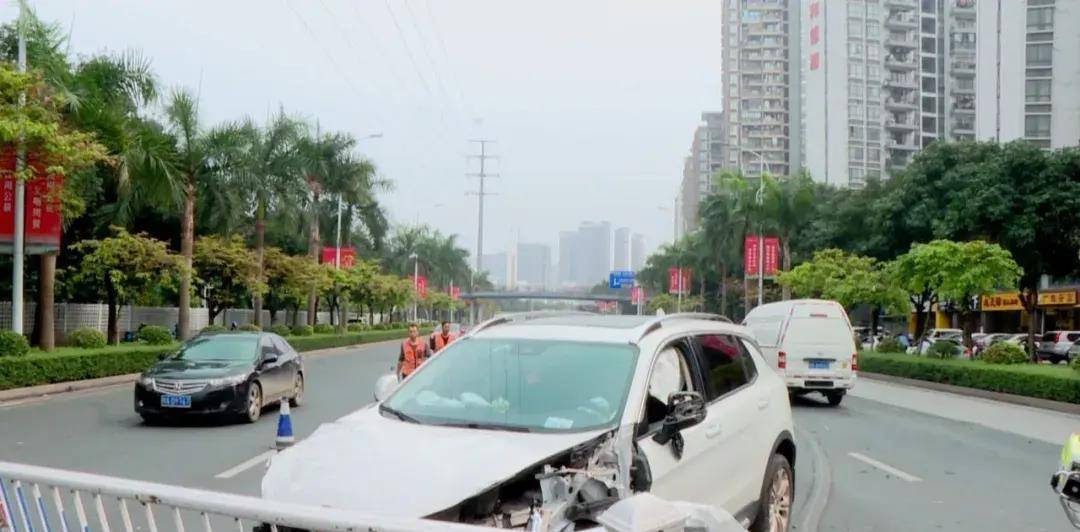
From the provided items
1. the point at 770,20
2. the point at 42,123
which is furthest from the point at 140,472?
the point at 770,20

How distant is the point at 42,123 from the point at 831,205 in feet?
156

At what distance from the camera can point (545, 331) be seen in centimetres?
603

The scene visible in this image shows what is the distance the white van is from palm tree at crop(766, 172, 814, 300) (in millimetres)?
34795

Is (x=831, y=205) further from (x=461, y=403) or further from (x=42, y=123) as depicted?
Result: (x=461, y=403)

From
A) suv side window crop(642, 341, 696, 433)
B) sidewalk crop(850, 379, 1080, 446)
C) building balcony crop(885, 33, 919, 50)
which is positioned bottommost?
sidewalk crop(850, 379, 1080, 446)

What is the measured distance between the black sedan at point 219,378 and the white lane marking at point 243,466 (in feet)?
9.23

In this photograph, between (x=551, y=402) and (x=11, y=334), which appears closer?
Answer: (x=551, y=402)

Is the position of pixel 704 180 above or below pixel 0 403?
above

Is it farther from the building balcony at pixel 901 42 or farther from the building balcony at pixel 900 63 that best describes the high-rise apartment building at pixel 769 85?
the building balcony at pixel 901 42

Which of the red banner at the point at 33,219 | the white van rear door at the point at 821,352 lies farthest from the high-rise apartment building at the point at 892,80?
the red banner at the point at 33,219

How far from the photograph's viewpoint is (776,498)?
274 inches

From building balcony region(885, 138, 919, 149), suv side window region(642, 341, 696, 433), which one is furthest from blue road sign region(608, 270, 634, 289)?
suv side window region(642, 341, 696, 433)

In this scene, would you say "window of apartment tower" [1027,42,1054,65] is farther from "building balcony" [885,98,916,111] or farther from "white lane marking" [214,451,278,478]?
"white lane marking" [214,451,278,478]

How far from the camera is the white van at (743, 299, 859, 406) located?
20000 mm
